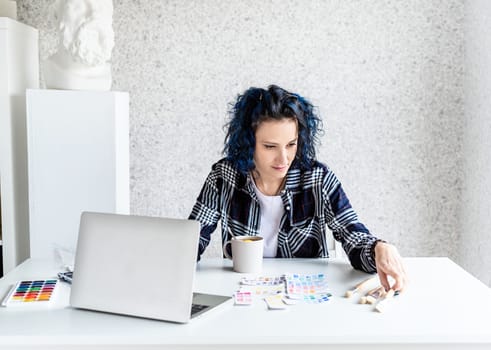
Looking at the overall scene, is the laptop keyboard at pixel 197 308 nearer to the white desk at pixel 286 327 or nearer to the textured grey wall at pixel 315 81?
Result: the white desk at pixel 286 327

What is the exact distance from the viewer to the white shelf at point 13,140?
243cm

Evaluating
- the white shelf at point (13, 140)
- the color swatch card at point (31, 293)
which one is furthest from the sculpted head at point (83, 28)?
the color swatch card at point (31, 293)

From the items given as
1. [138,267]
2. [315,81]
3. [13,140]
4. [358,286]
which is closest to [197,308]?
[138,267]

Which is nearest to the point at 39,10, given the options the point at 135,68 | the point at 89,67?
the point at 135,68

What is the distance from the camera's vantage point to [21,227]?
8.57 feet

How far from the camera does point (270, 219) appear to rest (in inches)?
79.4

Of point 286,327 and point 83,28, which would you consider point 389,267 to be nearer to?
point 286,327

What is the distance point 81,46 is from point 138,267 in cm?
127

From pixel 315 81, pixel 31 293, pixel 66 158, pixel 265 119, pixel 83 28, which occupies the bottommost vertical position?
pixel 31 293

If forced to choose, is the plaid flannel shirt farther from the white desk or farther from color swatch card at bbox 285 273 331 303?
the white desk

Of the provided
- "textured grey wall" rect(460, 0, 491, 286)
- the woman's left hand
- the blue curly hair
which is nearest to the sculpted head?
the blue curly hair

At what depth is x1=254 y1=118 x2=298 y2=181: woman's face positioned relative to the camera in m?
1.91

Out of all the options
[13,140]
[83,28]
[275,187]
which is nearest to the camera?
[275,187]

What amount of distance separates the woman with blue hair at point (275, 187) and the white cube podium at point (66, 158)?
0.56 meters
